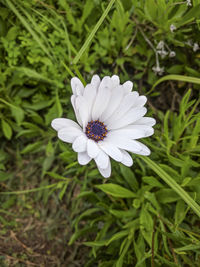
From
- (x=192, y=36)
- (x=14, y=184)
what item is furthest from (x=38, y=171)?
(x=192, y=36)

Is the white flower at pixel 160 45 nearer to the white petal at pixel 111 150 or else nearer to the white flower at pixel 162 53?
the white flower at pixel 162 53

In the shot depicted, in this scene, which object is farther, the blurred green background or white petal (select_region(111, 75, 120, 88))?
the blurred green background

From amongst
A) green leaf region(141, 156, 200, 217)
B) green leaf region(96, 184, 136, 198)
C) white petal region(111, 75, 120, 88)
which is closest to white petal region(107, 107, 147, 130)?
white petal region(111, 75, 120, 88)

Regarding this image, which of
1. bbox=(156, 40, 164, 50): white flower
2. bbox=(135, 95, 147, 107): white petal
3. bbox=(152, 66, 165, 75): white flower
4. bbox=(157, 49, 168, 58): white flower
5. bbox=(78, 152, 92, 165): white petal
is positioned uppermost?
bbox=(156, 40, 164, 50): white flower

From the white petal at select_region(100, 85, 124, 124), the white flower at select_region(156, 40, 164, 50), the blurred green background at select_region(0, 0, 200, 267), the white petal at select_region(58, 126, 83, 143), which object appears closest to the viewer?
the white petal at select_region(58, 126, 83, 143)

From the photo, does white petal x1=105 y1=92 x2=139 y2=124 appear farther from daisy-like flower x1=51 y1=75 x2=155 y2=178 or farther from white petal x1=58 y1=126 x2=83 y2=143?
white petal x1=58 y1=126 x2=83 y2=143

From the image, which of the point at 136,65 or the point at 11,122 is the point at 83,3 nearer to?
the point at 136,65
